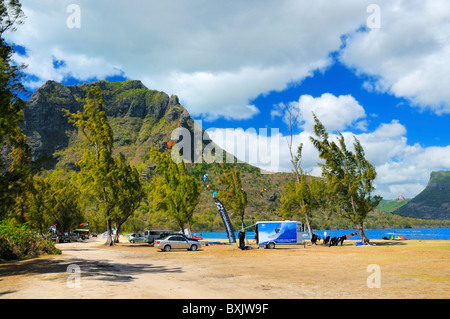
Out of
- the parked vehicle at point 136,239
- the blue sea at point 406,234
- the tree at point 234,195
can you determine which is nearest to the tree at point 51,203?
the parked vehicle at point 136,239

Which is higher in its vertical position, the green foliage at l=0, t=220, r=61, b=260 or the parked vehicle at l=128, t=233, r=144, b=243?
the green foliage at l=0, t=220, r=61, b=260

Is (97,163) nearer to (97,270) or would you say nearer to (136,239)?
(136,239)

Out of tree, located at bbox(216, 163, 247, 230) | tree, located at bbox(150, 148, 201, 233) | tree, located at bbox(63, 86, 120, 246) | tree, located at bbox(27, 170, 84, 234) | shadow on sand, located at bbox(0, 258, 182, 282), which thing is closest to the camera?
shadow on sand, located at bbox(0, 258, 182, 282)

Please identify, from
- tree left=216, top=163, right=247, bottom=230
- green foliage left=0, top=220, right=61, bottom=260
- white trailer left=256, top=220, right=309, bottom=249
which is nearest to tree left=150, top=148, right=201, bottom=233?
tree left=216, top=163, right=247, bottom=230

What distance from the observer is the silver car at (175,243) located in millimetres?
31484

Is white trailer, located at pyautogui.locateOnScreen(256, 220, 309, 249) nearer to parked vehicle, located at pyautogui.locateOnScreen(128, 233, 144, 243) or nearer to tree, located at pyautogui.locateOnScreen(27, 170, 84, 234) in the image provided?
parked vehicle, located at pyautogui.locateOnScreen(128, 233, 144, 243)

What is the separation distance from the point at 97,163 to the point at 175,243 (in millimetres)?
16401

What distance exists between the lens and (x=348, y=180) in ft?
121

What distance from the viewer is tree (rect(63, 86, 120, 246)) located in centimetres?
4078

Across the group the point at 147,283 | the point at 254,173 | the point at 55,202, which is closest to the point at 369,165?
the point at 147,283

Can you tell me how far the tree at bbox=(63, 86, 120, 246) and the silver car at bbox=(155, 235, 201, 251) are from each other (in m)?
13.1

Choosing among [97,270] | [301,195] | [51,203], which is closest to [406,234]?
[301,195]
